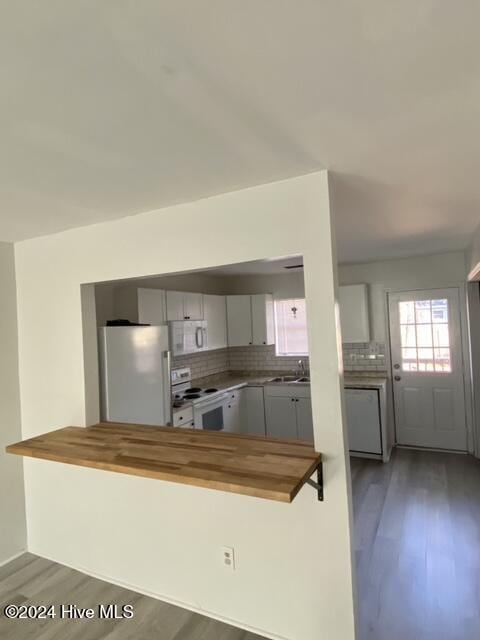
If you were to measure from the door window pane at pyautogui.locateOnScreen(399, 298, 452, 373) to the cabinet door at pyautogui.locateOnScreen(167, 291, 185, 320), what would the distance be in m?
2.75

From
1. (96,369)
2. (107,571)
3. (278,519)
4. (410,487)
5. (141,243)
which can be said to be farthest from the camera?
(410,487)

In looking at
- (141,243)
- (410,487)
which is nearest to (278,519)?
(141,243)

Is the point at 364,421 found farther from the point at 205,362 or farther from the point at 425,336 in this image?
the point at 205,362

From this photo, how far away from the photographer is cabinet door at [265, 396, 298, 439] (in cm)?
463

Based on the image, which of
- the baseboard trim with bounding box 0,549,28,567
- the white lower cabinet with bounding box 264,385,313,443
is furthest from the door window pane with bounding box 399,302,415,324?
the baseboard trim with bounding box 0,549,28,567

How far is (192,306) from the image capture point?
14.4 feet

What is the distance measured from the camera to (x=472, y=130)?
4.60ft

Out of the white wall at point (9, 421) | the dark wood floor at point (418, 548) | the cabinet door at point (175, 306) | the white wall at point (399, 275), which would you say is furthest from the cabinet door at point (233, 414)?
the white wall at point (9, 421)

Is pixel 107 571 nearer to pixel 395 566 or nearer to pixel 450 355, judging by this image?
pixel 395 566

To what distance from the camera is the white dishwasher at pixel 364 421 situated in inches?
168

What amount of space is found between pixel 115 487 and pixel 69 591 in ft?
2.40

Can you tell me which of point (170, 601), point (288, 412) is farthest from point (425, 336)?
point (170, 601)

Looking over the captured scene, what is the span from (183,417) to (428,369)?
9.92 ft

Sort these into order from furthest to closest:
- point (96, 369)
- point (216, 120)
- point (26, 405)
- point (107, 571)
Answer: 1. point (26, 405)
2. point (96, 369)
3. point (107, 571)
4. point (216, 120)
